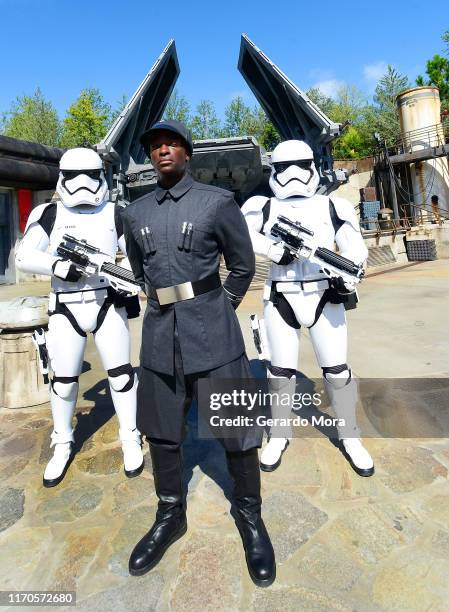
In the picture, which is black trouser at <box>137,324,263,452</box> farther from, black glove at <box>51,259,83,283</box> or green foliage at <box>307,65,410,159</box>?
green foliage at <box>307,65,410,159</box>

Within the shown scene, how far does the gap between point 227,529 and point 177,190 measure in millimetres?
1502

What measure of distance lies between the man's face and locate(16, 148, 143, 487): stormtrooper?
2.43 ft

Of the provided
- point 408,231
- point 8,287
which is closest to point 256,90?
point 408,231

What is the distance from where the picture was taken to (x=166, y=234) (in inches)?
61.2

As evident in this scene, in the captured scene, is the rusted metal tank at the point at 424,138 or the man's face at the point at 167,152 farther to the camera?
the rusted metal tank at the point at 424,138

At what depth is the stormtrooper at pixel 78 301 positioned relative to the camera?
2.09 meters

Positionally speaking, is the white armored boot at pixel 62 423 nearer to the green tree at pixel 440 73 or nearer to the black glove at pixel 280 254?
the black glove at pixel 280 254

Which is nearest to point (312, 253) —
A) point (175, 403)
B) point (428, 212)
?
point (175, 403)

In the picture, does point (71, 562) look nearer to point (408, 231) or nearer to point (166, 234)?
point (166, 234)

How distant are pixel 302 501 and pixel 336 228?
4.79 feet

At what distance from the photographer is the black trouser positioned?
5.22ft

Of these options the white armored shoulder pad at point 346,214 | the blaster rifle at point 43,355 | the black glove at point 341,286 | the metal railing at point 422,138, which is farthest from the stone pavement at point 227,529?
the metal railing at point 422,138

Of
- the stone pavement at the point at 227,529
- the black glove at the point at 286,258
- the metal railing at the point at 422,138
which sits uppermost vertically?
the metal railing at the point at 422,138

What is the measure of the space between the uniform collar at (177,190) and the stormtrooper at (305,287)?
23.6 inches
